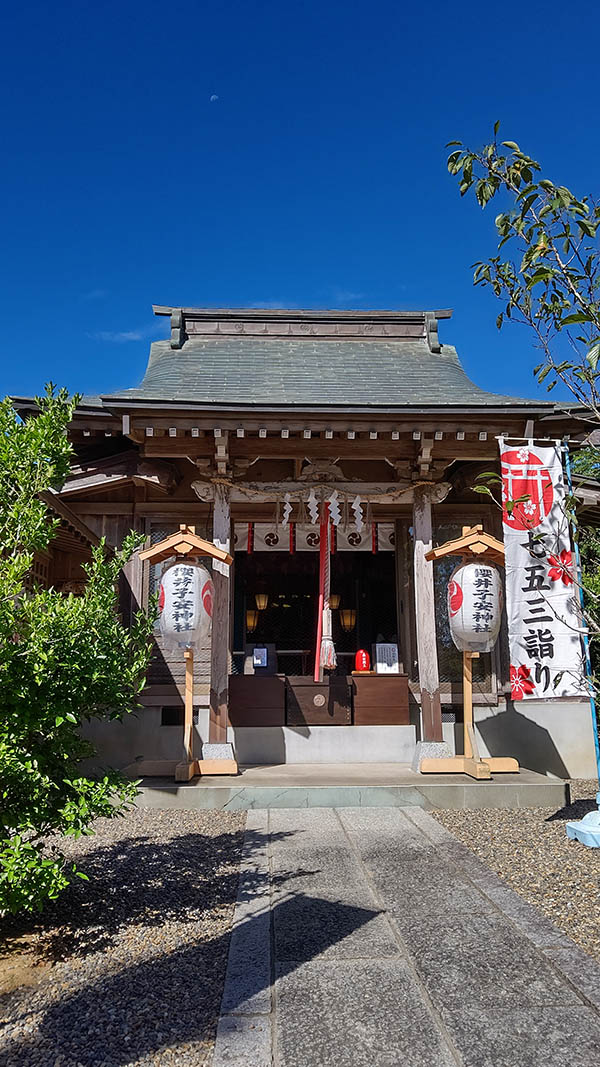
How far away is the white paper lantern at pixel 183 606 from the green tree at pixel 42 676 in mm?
3449

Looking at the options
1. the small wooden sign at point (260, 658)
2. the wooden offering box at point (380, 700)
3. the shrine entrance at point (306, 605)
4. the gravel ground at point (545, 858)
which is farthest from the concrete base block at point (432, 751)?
the shrine entrance at point (306, 605)

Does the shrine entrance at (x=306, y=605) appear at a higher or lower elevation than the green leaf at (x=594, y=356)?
lower

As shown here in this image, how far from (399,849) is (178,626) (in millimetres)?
A: 3275

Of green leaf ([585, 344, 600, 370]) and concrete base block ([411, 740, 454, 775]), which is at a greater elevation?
green leaf ([585, 344, 600, 370])

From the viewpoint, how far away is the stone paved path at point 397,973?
2.53 meters

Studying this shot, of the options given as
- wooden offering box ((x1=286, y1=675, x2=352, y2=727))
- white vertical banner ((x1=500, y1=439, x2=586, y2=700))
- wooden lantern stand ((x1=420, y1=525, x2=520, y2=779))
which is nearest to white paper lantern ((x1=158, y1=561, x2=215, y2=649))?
wooden offering box ((x1=286, y1=675, x2=352, y2=727))

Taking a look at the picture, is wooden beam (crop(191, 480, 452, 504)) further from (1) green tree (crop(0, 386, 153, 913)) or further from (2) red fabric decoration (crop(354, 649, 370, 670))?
(1) green tree (crop(0, 386, 153, 913))

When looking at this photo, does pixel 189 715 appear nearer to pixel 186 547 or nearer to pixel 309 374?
pixel 186 547

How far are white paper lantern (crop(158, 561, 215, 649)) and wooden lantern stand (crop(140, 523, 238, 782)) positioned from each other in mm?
223

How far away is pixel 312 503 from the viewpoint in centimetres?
859

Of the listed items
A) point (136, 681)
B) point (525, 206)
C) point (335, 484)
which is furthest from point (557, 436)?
point (136, 681)

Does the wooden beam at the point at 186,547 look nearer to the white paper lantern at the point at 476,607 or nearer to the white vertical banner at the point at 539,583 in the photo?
the white paper lantern at the point at 476,607

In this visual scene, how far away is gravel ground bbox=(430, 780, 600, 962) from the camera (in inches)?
156

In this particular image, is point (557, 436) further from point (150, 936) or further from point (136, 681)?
point (150, 936)
